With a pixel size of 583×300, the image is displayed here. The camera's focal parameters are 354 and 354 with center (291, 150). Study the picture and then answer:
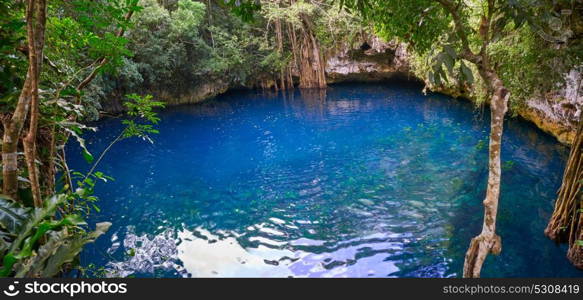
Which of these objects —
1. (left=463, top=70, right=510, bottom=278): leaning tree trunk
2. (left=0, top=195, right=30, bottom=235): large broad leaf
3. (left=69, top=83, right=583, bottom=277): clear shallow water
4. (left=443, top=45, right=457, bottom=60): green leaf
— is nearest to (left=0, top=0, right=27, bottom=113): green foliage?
(left=0, top=195, right=30, bottom=235): large broad leaf

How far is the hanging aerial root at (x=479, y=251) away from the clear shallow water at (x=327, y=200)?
1019 mm

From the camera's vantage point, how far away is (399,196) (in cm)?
666

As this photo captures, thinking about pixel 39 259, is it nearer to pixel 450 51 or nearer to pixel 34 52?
pixel 34 52

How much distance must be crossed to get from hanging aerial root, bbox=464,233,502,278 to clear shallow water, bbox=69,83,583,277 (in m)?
1.02

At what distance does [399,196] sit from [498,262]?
231 cm

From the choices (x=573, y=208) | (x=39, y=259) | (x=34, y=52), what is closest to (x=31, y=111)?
(x=34, y=52)

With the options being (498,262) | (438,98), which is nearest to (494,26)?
(498,262)

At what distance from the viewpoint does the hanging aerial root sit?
10.8ft

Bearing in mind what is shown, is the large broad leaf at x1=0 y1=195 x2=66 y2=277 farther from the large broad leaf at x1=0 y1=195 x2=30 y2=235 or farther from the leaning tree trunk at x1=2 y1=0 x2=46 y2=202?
the leaning tree trunk at x1=2 y1=0 x2=46 y2=202

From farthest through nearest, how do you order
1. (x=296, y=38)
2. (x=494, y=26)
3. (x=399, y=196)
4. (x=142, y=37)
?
(x=296, y=38), (x=142, y=37), (x=399, y=196), (x=494, y=26)

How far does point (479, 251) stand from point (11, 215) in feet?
12.7

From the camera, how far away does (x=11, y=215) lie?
98.2 inches

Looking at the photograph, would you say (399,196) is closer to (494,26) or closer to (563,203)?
(563,203)

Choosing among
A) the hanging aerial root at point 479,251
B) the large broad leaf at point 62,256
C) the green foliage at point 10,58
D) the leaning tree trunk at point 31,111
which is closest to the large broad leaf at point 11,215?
the leaning tree trunk at point 31,111
